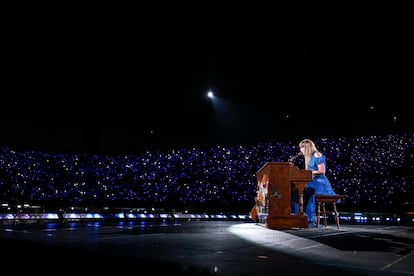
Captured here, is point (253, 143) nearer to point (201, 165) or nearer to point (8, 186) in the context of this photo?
point (201, 165)

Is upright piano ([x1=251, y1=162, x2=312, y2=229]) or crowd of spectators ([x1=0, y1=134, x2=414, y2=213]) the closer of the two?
upright piano ([x1=251, y1=162, x2=312, y2=229])

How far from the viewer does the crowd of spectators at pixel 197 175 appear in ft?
63.5

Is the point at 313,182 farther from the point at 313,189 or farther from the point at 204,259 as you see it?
the point at 204,259

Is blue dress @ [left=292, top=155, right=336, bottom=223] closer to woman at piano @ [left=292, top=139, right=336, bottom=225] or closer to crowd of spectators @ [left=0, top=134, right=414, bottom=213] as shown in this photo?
woman at piano @ [left=292, top=139, right=336, bottom=225]

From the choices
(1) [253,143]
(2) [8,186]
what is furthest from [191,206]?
(2) [8,186]

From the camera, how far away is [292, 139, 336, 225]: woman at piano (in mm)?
9312

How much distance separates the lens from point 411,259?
3736mm

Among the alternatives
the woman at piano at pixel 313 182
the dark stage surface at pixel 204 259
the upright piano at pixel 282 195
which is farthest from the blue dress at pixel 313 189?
the dark stage surface at pixel 204 259

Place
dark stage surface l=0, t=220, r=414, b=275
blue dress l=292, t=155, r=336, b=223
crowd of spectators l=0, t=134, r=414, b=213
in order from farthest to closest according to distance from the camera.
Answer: crowd of spectators l=0, t=134, r=414, b=213 < blue dress l=292, t=155, r=336, b=223 < dark stage surface l=0, t=220, r=414, b=275

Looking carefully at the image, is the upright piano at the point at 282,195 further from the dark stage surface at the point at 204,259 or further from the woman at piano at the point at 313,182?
the dark stage surface at the point at 204,259

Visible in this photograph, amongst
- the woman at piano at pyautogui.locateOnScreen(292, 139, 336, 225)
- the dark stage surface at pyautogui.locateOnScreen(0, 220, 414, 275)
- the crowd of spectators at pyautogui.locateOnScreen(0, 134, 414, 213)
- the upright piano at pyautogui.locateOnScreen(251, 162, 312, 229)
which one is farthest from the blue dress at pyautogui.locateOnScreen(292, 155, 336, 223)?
the crowd of spectators at pyautogui.locateOnScreen(0, 134, 414, 213)

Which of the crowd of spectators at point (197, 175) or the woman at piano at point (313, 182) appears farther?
the crowd of spectators at point (197, 175)

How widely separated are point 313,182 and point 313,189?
208 millimetres

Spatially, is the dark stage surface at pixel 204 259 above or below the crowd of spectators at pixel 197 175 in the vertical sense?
below
